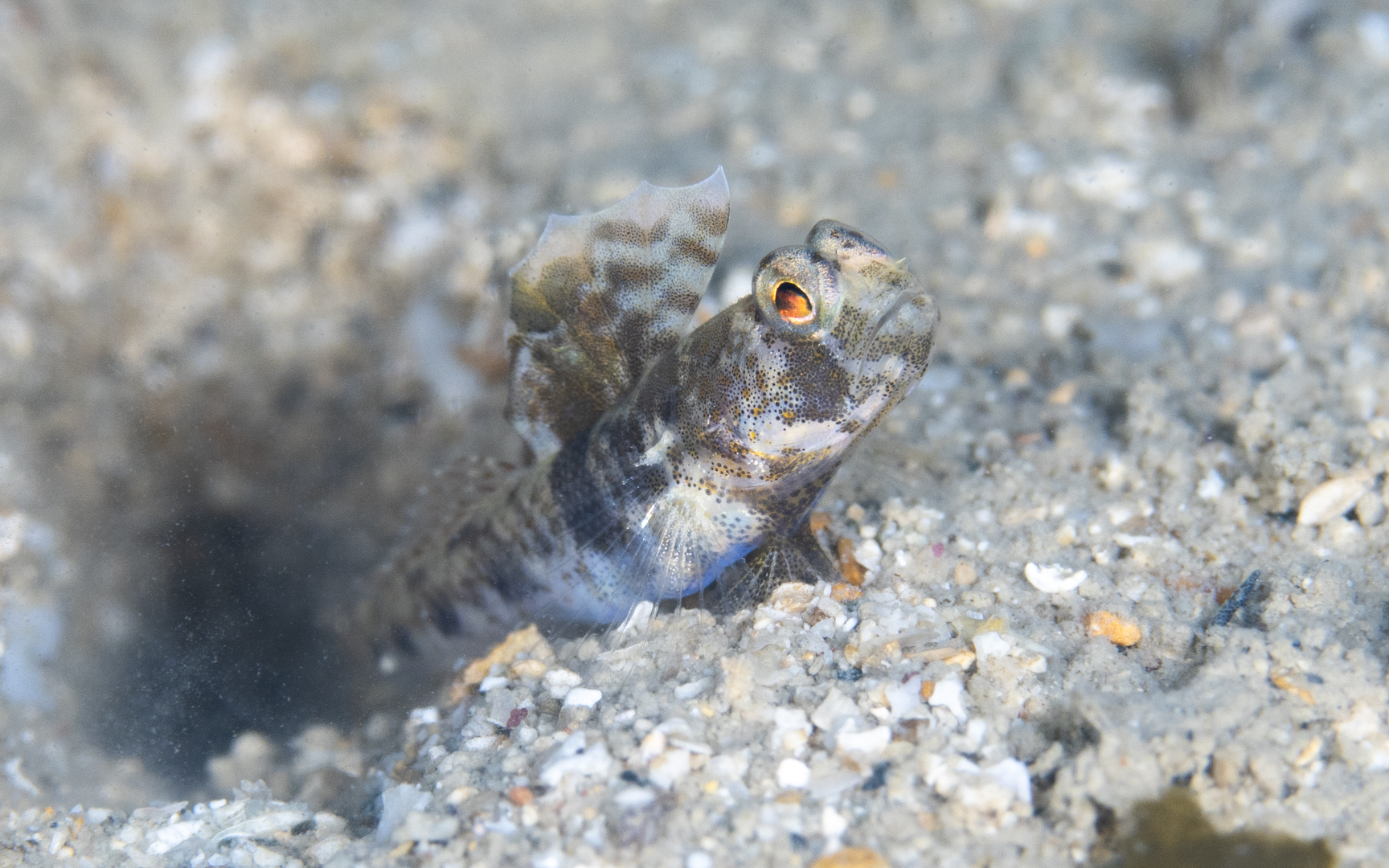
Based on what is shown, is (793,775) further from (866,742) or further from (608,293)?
(608,293)

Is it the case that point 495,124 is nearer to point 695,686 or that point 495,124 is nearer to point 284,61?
point 284,61

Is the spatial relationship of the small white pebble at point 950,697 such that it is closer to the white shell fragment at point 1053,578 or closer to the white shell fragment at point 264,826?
the white shell fragment at point 1053,578

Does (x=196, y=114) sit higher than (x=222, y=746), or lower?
higher

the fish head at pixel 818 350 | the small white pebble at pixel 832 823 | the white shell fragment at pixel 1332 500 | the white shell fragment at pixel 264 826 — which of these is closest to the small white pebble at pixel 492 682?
the white shell fragment at pixel 264 826

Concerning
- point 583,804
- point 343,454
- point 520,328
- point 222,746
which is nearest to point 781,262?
point 520,328

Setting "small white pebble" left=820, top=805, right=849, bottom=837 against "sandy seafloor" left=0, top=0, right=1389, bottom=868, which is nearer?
"small white pebble" left=820, top=805, right=849, bottom=837

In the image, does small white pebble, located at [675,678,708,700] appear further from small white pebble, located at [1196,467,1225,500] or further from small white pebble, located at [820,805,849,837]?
small white pebble, located at [1196,467,1225,500]

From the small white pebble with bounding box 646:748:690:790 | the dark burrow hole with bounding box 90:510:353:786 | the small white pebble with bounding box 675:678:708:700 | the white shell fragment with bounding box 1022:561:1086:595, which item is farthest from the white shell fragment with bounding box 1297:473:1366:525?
the dark burrow hole with bounding box 90:510:353:786

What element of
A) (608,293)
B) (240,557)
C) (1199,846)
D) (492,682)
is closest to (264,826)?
(492,682)
